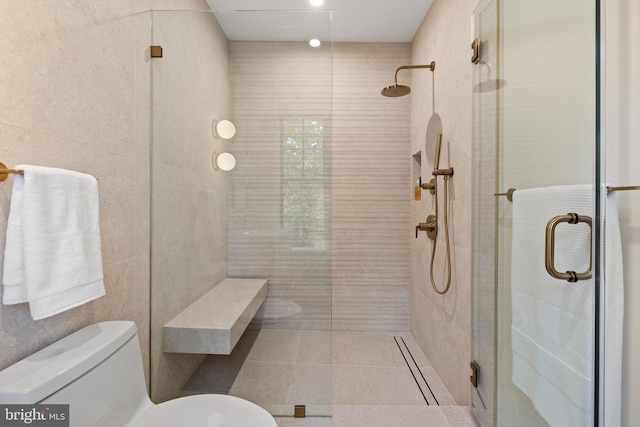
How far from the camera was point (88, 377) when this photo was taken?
2.91 ft

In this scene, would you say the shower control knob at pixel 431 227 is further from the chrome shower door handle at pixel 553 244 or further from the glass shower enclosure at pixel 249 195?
the chrome shower door handle at pixel 553 244

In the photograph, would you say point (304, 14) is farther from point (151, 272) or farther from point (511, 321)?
point (511, 321)

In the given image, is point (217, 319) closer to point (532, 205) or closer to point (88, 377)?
point (88, 377)

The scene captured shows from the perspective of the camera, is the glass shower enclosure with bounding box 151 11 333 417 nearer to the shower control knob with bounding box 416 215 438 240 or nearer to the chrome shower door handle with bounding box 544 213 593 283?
the shower control knob with bounding box 416 215 438 240

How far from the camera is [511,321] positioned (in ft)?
3.95

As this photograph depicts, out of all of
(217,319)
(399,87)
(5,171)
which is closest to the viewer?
(5,171)

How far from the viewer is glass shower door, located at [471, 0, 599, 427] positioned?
86 cm

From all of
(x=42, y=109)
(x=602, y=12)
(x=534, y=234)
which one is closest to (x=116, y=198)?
(x=42, y=109)

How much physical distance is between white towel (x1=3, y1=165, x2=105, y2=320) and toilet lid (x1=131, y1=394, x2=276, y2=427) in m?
0.50

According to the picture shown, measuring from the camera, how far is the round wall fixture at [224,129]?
61.9 inches

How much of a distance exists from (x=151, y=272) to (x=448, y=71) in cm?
216

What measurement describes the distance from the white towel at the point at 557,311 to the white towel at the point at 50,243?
1.49 meters

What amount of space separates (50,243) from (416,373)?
2186 millimetres

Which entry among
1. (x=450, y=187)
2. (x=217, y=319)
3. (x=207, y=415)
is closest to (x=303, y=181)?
(x=217, y=319)
